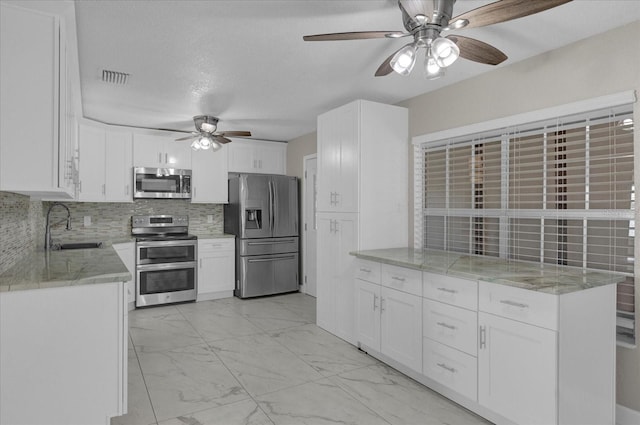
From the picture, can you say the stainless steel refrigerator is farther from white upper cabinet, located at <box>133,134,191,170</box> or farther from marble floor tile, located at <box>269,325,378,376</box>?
marble floor tile, located at <box>269,325,378,376</box>

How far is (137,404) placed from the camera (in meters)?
2.52

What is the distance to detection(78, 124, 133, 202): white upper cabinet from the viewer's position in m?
4.59

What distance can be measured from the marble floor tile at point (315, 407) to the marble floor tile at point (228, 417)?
6 centimetres

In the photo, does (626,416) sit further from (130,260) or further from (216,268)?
(130,260)

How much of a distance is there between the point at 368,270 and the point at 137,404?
1.98m

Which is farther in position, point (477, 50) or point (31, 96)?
point (477, 50)

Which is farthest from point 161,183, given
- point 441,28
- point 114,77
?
point 441,28

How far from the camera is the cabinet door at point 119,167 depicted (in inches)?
189

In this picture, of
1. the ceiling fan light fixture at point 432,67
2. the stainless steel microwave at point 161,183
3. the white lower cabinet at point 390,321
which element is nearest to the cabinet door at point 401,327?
the white lower cabinet at point 390,321

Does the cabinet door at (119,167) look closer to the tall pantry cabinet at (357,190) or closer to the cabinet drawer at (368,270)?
the tall pantry cabinet at (357,190)

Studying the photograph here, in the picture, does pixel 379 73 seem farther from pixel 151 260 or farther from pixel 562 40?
pixel 151 260

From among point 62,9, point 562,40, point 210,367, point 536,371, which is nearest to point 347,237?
point 210,367

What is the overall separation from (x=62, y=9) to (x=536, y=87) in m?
3.00

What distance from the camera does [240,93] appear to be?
141 inches
